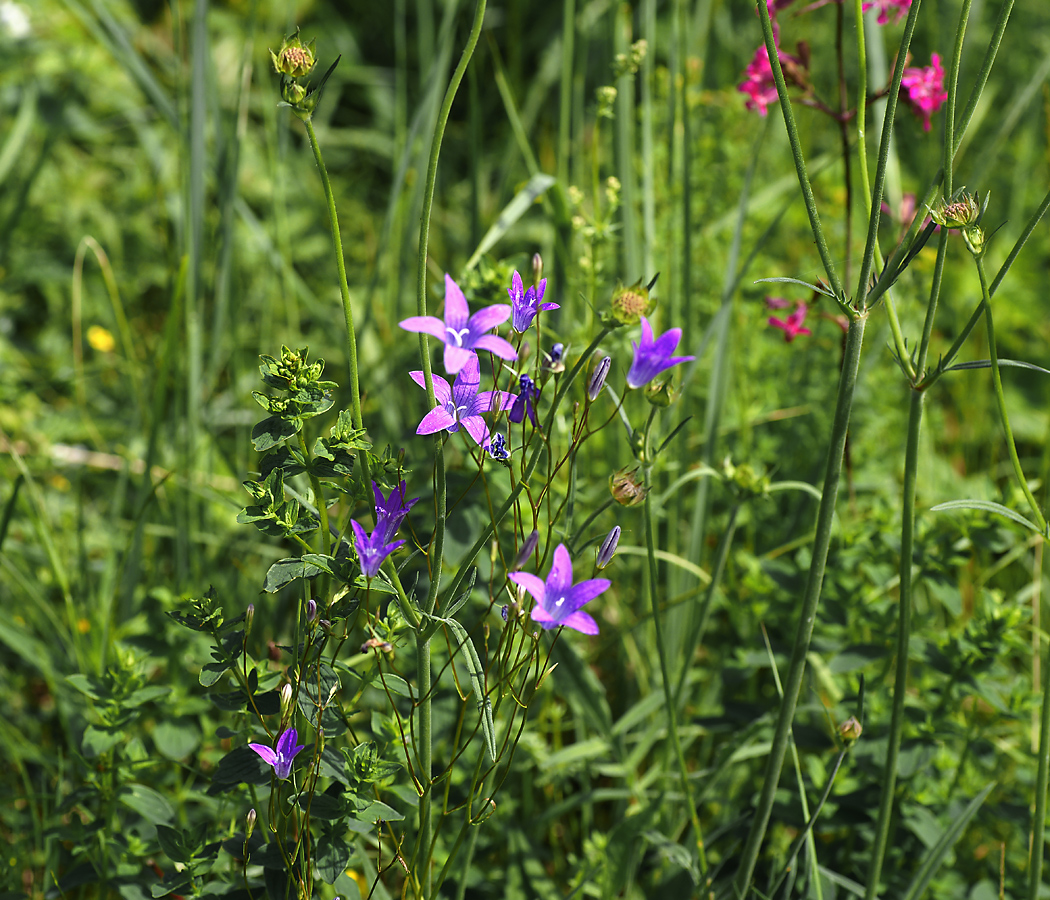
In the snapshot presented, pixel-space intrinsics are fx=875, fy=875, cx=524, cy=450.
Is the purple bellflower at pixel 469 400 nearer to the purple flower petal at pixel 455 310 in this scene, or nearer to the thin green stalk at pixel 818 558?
the purple flower petal at pixel 455 310

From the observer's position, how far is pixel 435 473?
0.82 metres

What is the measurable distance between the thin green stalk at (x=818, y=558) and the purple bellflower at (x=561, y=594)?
0.94ft

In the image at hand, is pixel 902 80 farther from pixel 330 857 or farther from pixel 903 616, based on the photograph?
pixel 330 857

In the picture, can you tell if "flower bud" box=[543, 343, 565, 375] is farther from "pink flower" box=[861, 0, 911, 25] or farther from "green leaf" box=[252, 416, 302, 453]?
"pink flower" box=[861, 0, 911, 25]

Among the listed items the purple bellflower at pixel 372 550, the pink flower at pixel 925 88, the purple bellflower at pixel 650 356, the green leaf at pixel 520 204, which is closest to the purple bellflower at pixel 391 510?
the purple bellflower at pixel 372 550

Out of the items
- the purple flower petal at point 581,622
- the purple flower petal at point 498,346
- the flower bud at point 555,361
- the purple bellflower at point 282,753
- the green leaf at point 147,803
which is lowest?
the green leaf at point 147,803

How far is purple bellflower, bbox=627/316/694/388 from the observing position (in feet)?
2.38

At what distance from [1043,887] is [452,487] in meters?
0.94

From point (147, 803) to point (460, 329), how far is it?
2.54ft

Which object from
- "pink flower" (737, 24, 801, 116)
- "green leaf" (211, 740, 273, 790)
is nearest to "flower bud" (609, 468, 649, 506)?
"green leaf" (211, 740, 273, 790)

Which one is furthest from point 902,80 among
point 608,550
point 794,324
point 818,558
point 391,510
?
point 391,510

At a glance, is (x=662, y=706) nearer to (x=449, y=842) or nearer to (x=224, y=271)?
(x=449, y=842)

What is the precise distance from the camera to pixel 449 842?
120 centimetres

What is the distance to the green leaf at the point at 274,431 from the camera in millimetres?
778
